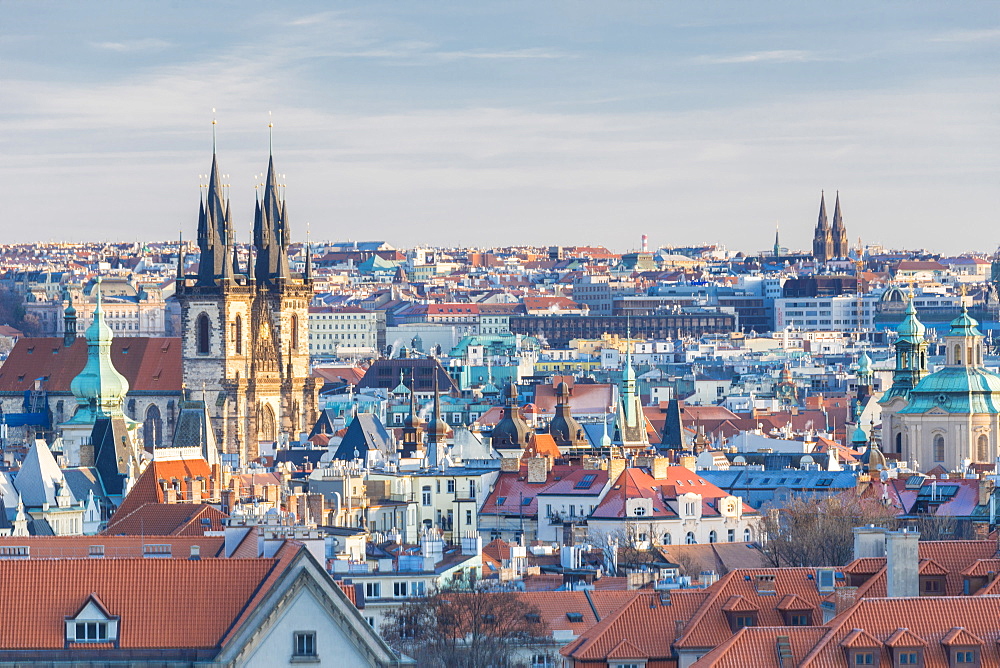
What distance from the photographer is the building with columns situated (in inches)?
3816

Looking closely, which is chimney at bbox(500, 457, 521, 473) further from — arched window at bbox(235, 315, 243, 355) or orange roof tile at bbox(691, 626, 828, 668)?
orange roof tile at bbox(691, 626, 828, 668)

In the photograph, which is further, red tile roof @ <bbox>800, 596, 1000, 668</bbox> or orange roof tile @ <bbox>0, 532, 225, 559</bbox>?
orange roof tile @ <bbox>0, 532, 225, 559</bbox>

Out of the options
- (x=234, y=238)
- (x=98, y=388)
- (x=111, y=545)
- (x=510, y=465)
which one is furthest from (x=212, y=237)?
(x=111, y=545)

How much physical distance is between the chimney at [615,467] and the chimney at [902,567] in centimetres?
3425

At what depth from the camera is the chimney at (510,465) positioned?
82.9 m

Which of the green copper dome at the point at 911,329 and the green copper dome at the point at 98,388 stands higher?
the green copper dome at the point at 911,329

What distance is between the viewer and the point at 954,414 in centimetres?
9725

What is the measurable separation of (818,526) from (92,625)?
32.0 metres

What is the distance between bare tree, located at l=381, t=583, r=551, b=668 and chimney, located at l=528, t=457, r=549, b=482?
1364 inches

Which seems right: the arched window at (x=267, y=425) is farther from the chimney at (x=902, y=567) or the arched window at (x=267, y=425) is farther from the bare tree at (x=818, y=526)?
the chimney at (x=902, y=567)

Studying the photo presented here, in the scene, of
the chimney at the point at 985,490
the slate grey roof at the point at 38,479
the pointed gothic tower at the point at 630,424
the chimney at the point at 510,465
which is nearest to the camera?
the chimney at the point at 985,490

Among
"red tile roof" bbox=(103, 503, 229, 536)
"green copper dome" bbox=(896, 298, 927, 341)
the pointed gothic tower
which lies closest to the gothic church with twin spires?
the pointed gothic tower

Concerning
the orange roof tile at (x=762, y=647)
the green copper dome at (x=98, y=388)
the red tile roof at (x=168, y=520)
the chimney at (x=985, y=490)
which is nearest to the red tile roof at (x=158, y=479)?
the red tile roof at (x=168, y=520)

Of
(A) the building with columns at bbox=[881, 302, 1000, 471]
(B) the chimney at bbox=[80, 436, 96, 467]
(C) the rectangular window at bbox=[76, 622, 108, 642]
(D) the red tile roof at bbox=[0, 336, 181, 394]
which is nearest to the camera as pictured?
(C) the rectangular window at bbox=[76, 622, 108, 642]
